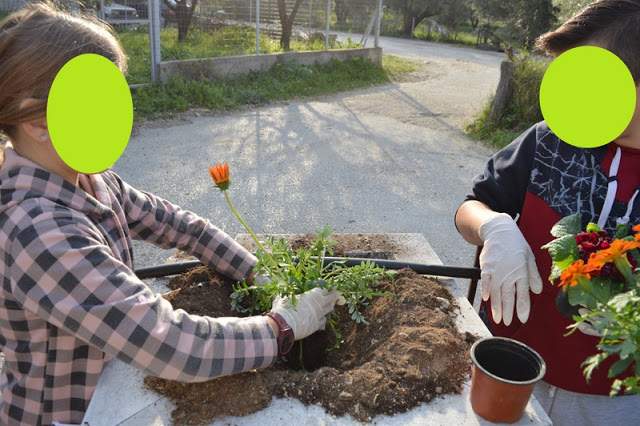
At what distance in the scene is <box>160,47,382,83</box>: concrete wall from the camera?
7.55m

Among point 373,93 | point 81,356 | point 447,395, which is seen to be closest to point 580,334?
point 447,395

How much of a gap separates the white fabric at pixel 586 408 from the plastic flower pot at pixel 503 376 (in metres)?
0.49

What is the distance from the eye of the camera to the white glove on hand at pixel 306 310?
58.4 inches

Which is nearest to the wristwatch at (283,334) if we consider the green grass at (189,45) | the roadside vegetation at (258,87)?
the roadside vegetation at (258,87)

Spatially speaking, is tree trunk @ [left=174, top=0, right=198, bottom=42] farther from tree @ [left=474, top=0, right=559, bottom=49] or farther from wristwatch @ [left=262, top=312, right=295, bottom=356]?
tree @ [left=474, top=0, right=559, bottom=49]

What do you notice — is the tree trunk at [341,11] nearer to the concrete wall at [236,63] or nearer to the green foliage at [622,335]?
the concrete wall at [236,63]

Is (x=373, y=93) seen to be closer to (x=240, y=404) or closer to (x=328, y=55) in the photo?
(x=328, y=55)

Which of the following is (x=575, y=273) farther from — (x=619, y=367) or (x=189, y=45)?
(x=189, y=45)

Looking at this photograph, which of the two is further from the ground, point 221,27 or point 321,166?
point 221,27

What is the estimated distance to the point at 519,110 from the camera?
728cm

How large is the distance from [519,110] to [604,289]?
667cm

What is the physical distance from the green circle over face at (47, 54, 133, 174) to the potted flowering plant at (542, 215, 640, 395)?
106 cm

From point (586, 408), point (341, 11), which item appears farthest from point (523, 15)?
point (586, 408)

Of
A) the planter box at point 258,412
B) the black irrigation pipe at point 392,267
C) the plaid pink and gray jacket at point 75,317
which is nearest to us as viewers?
the plaid pink and gray jacket at point 75,317
